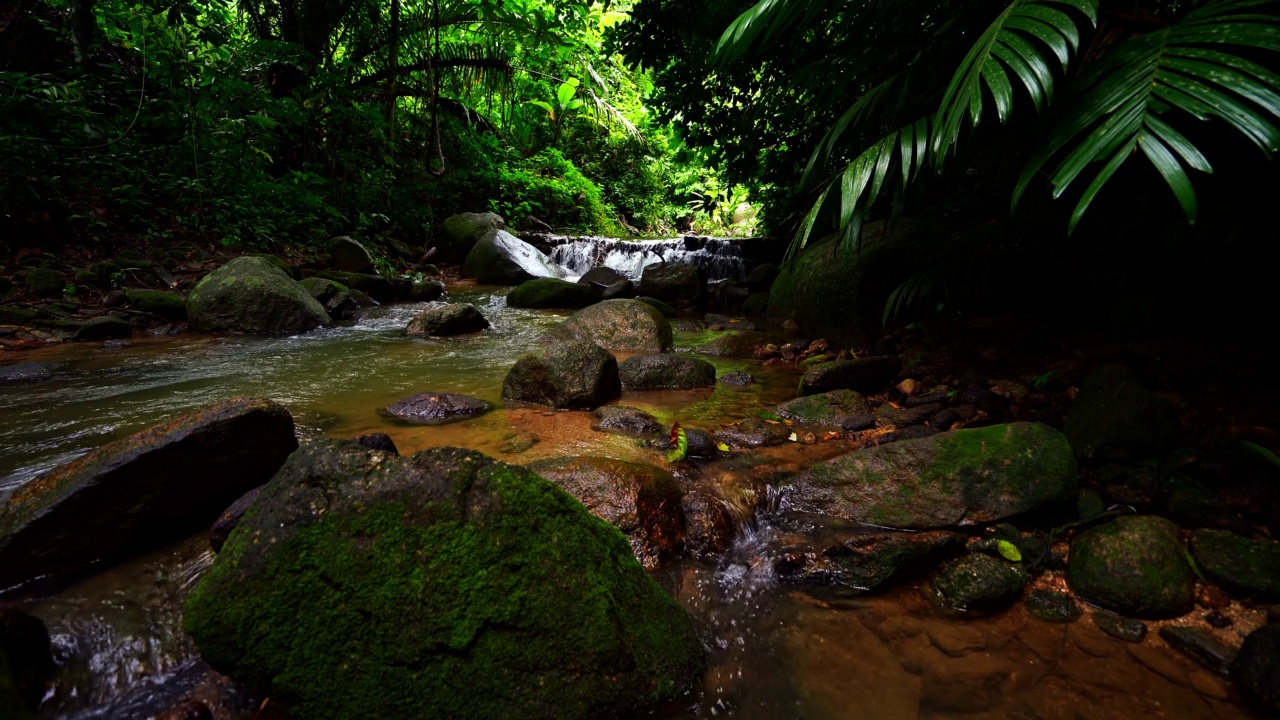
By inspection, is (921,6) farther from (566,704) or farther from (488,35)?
(488,35)

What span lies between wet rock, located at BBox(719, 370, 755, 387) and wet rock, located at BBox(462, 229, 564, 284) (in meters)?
7.34

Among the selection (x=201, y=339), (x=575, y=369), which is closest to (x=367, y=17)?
(x=201, y=339)

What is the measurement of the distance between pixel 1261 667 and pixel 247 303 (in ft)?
25.5

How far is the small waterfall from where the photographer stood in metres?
11.1

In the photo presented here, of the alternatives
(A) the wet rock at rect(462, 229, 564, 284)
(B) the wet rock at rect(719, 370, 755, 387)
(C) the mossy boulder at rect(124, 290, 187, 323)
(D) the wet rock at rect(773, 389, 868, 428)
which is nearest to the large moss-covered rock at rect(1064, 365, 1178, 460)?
(D) the wet rock at rect(773, 389, 868, 428)

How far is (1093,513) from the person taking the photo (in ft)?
7.23

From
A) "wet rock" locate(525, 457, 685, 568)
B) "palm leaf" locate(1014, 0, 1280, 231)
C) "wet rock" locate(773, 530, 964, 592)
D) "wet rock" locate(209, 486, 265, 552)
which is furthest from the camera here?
"wet rock" locate(525, 457, 685, 568)

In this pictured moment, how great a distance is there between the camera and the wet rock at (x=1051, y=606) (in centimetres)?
186

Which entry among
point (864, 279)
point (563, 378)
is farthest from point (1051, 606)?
point (864, 279)

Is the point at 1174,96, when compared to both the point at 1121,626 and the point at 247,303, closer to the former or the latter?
the point at 1121,626

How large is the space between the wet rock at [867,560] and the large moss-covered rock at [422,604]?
74cm

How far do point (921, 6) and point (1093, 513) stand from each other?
2.23m

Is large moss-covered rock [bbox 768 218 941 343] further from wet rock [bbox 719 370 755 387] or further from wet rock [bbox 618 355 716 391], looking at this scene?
wet rock [bbox 618 355 716 391]

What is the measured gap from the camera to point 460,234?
40.7 ft
